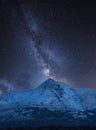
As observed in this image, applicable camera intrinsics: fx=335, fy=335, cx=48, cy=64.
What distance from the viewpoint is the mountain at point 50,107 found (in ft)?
169

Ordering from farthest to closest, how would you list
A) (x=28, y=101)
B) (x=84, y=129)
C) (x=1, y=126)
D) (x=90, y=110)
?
(x=28, y=101) → (x=90, y=110) → (x=1, y=126) → (x=84, y=129)

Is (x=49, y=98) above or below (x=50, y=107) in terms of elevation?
above

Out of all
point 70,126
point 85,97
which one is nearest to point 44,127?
point 70,126

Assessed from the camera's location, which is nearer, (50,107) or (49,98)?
(50,107)

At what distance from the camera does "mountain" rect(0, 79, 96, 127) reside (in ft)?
169

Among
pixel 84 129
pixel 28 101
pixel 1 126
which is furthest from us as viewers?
pixel 28 101

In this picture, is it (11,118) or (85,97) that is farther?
(85,97)

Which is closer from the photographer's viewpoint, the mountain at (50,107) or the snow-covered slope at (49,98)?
the mountain at (50,107)

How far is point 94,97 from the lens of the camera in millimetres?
84750

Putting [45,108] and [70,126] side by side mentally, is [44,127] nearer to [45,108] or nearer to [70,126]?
[70,126]

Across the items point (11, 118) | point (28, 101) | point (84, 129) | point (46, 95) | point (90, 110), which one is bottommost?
point (84, 129)

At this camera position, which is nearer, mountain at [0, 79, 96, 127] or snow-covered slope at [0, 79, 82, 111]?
mountain at [0, 79, 96, 127]

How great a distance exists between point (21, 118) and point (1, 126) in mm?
9050

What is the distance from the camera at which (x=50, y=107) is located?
68.1 metres
